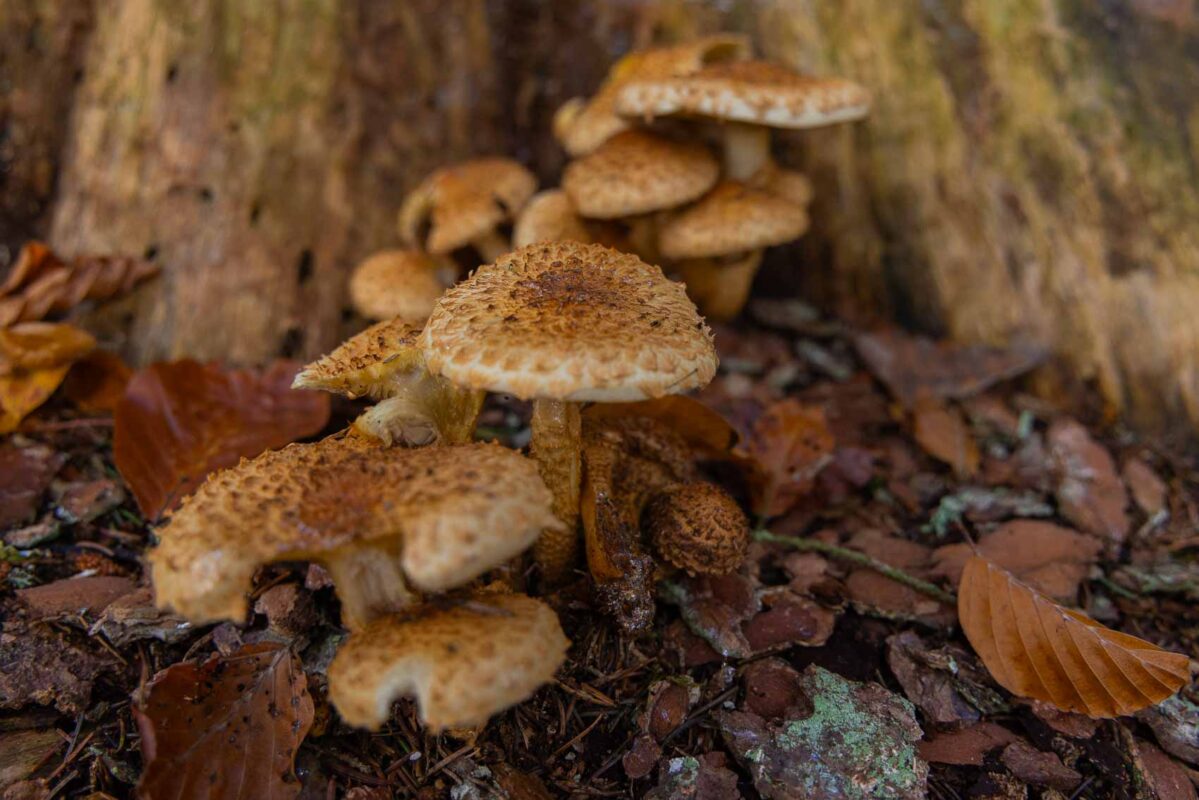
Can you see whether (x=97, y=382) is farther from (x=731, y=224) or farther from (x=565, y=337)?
(x=731, y=224)

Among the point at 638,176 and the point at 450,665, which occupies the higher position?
the point at 638,176

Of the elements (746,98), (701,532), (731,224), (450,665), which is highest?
(746,98)

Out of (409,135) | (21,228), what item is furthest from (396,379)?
(21,228)

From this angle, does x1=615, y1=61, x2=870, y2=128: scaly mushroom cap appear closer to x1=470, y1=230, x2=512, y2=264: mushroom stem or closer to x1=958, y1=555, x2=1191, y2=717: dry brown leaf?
x1=470, y1=230, x2=512, y2=264: mushroom stem

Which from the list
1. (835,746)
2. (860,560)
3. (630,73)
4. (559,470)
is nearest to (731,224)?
(630,73)

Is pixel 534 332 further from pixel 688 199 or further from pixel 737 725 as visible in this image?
pixel 688 199

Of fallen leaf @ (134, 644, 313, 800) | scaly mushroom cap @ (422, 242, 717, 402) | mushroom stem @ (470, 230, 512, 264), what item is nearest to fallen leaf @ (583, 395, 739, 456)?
scaly mushroom cap @ (422, 242, 717, 402)
